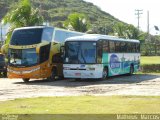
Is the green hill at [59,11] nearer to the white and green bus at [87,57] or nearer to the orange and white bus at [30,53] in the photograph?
the white and green bus at [87,57]

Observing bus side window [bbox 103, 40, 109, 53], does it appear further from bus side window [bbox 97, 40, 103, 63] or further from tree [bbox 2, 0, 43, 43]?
tree [bbox 2, 0, 43, 43]

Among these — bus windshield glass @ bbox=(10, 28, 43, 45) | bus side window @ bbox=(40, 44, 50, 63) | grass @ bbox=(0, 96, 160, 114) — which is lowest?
grass @ bbox=(0, 96, 160, 114)

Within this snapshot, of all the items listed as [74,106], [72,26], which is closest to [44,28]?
[74,106]

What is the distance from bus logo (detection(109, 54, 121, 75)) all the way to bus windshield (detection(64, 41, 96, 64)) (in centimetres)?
302

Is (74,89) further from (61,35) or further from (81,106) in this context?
(61,35)

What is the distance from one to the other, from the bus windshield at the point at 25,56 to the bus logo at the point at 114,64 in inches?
224

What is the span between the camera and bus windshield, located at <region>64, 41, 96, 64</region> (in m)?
27.6

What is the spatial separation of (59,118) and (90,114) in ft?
3.28

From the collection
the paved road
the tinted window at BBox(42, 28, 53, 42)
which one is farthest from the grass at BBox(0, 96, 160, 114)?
the tinted window at BBox(42, 28, 53, 42)

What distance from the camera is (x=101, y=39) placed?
28.5 metres

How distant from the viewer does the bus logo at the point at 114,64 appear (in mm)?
30575

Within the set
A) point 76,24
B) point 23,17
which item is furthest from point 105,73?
point 76,24

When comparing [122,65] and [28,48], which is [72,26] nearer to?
[122,65]

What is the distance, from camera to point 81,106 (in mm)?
A: 14195
